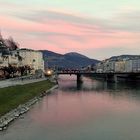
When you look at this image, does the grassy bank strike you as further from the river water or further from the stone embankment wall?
the river water

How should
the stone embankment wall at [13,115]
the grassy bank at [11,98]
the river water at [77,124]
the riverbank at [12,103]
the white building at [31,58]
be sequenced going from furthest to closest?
the white building at [31,58]
the grassy bank at [11,98]
the riverbank at [12,103]
the stone embankment wall at [13,115]
the river water at [77,124]

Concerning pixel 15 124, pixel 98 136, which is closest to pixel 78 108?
pixel 15 124

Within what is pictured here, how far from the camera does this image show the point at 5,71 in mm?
98625

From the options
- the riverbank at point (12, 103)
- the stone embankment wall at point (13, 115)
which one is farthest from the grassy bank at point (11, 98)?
the stone embankment wall at point (13, 115)

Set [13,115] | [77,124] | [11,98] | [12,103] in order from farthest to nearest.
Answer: [11,98] < [12,103] < [13,115] < [77,124]

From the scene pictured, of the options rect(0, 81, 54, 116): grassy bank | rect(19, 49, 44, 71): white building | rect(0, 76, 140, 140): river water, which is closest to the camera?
rect(0, 76, 140, 140): river water

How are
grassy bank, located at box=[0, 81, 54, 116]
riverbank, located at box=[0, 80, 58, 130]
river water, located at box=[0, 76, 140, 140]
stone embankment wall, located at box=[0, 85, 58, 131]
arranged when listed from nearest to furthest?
river water, located at box=[0, 76, 140, 140] → stone embankment wall, located at box=[0, 85, 58, 131] → riverbank, located at box=[0, 80, 58, 130] → grassy bank, located at box=[0, 81, 54, 116]

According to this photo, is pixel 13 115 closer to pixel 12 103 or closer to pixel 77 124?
pixel 12 103

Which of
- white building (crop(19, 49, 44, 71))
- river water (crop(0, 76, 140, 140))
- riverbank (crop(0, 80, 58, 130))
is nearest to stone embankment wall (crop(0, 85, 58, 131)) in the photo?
riverbank (crop(0, 80, 58, 130))

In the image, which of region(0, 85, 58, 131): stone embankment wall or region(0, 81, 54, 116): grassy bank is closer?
region(0, 85, 58, 131): stone embankment wall

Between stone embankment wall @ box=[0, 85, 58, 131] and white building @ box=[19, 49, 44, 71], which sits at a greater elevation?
white building @ box=[19, 49, 44, 71]

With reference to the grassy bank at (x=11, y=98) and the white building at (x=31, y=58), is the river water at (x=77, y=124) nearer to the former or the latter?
the grassy bank at (x=11, y=98)

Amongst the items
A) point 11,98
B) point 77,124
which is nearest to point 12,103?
point 11,98

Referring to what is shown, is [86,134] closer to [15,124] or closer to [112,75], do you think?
[15,124]
